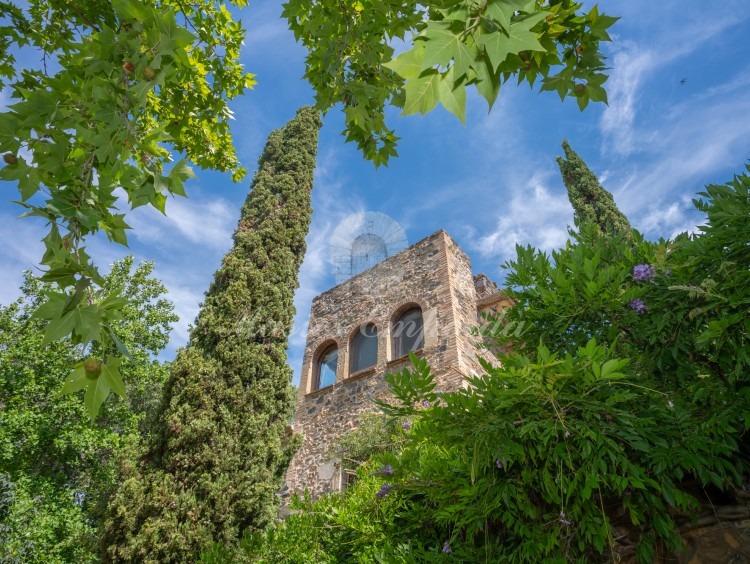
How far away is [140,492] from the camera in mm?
5352

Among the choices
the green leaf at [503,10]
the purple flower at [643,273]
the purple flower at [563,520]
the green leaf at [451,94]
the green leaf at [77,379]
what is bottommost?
the purple flower at [563,520]

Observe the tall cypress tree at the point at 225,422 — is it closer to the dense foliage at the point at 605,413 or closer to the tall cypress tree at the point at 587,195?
the dense foliage at the point at 605,413

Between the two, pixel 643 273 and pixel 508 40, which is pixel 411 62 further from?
pixel 643 273

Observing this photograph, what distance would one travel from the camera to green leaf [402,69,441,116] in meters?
1.16

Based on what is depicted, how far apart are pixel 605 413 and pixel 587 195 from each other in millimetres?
16091

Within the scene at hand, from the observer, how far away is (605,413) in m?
2.25

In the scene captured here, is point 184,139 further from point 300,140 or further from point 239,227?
point 300,140

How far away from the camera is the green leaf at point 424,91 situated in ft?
3.82

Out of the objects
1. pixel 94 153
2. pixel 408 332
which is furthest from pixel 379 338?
pixel 94 153

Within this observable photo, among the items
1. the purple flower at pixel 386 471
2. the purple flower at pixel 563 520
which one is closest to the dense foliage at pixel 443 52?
the purple flower at pixel 563 520

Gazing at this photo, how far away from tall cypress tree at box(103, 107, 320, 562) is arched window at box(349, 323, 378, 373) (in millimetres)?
2585

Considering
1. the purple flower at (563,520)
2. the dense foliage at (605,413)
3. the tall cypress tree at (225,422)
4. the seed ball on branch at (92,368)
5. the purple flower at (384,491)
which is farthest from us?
the tall cypress tree at (225,422)

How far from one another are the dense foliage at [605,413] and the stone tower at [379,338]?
5839 millimetres

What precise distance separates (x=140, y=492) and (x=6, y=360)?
9779mm
